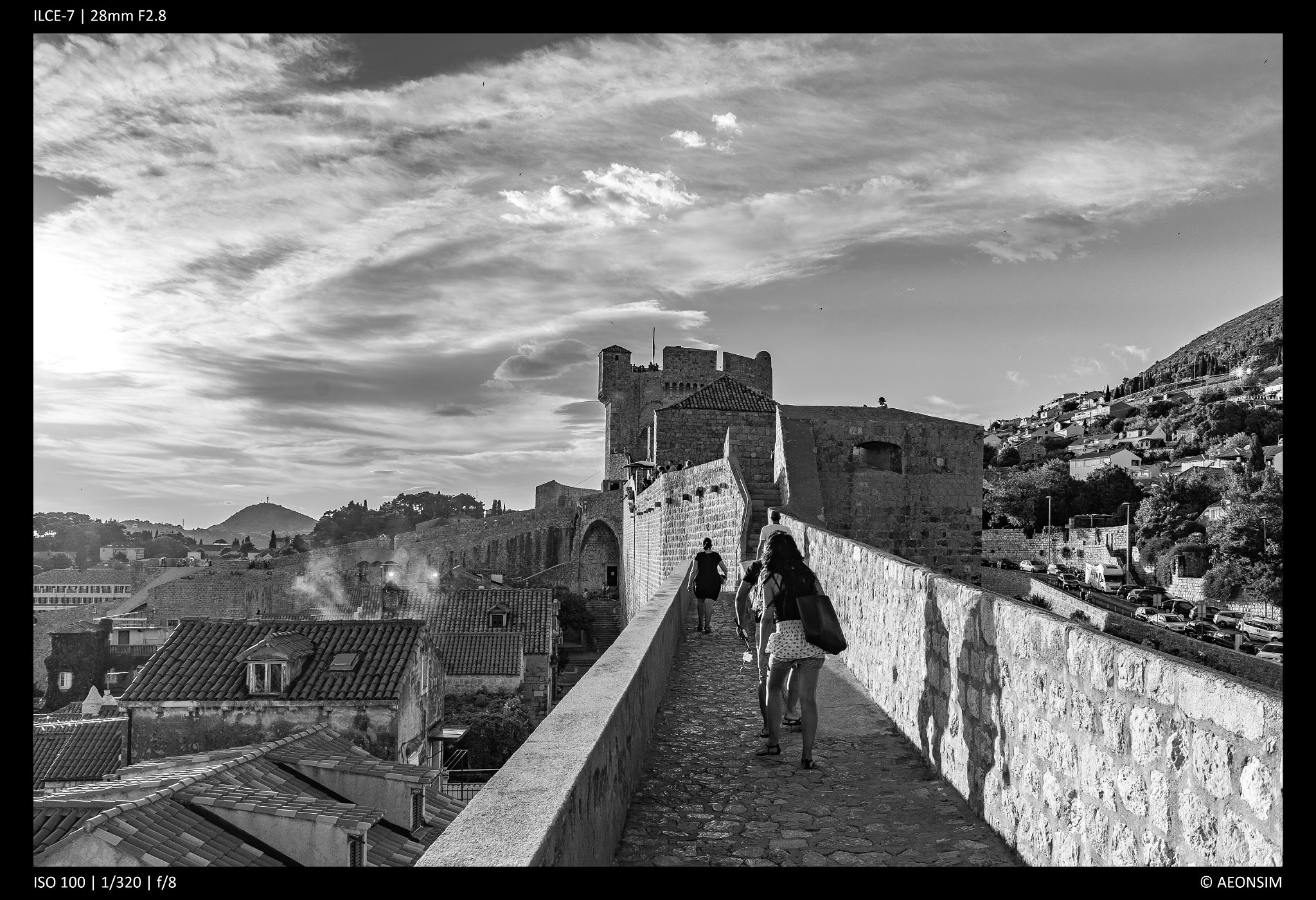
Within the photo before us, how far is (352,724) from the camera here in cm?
1819

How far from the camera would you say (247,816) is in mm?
9750

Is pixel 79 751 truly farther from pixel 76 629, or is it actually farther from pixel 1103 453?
pixel 1103 453

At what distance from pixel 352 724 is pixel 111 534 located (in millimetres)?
94141

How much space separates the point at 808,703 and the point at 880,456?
1131cm

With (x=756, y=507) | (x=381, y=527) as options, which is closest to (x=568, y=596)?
(x=756, y=507)

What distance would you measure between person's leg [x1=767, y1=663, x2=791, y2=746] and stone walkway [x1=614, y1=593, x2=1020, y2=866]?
159 millimetres

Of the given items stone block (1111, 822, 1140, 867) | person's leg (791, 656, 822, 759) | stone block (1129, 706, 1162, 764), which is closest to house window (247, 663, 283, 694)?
person's leg (791, 656, 822, 759)

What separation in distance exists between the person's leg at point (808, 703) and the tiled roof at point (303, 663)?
15.0 meters

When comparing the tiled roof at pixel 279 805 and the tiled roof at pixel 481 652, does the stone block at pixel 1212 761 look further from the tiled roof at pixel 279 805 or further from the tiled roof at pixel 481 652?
the tiled roof at pixel 481 652

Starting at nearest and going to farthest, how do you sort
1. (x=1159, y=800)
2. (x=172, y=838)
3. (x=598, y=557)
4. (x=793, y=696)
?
(x=1159, y=800)
(x=793, y=696)
(x=172, y=838)
(x=598, y=557)

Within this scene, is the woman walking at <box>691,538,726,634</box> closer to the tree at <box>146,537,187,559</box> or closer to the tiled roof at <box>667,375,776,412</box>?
the tiled roof at <box>667,375,776,412</box>

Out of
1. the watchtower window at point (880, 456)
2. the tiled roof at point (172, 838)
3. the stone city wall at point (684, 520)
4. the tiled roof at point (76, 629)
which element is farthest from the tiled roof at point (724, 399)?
the tiled roof at point (76, 629)

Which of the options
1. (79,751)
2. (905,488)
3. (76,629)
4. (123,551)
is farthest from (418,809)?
(123,551)
